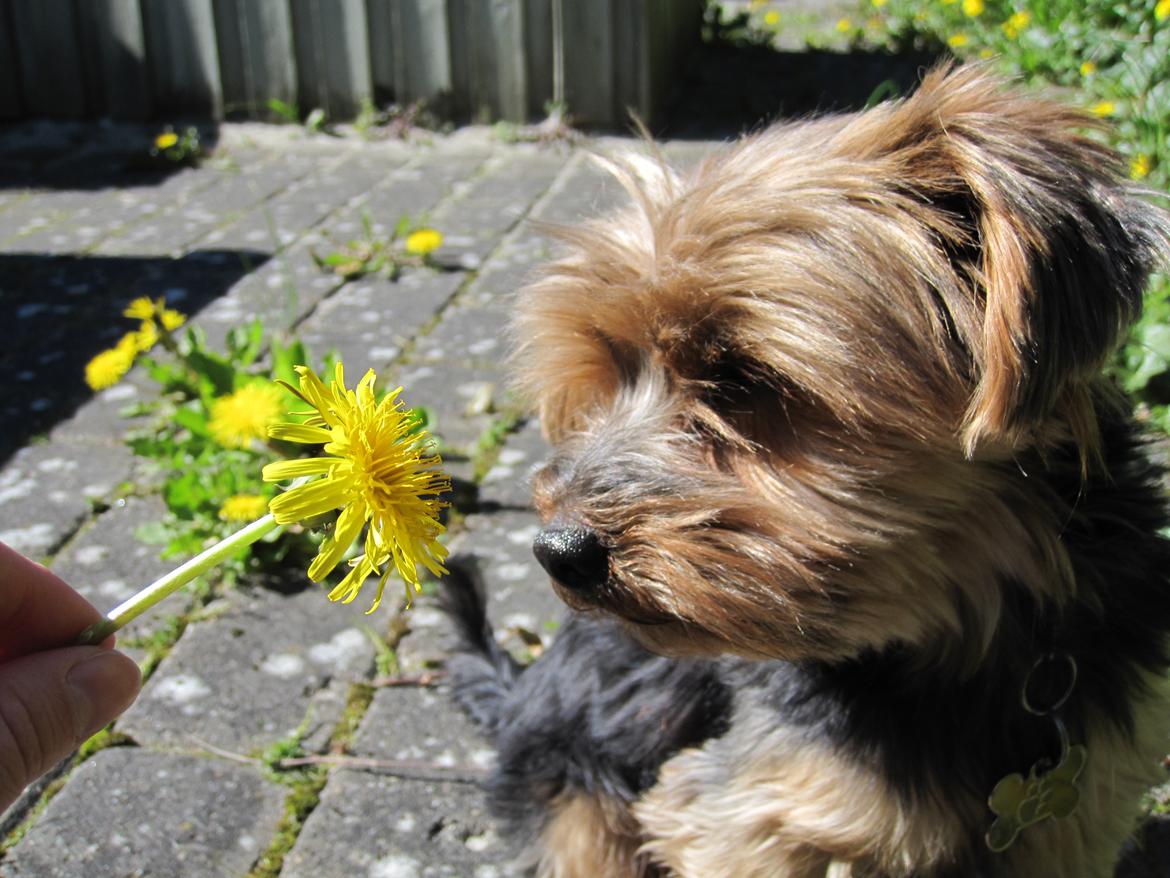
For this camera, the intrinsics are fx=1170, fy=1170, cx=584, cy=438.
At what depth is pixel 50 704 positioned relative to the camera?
1.36m

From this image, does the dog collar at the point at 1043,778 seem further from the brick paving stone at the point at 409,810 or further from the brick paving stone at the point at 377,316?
the brick paving stone at the point at 377,316

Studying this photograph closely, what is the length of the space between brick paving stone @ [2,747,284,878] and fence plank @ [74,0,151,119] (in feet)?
20.5

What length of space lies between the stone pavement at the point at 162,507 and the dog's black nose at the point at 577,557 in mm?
796

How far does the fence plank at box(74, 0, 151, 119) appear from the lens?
25.8ft

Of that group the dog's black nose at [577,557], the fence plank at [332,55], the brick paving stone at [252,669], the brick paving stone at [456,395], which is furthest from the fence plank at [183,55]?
the dog's black nose at [577,557]

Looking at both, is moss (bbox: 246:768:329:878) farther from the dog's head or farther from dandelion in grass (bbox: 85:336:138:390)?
dandelion in grass (bbox: 85:336:138:390)

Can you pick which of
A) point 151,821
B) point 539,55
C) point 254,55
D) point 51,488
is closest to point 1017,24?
point 539,55

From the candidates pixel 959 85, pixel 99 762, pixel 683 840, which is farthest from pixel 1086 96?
pixel 99 762

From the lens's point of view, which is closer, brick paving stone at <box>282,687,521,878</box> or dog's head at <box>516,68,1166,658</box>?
dog's head at <box>516,68,1166,658</box>

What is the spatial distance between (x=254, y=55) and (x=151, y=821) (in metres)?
6.28

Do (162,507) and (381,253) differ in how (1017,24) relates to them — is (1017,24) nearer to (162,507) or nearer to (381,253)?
(381,253)

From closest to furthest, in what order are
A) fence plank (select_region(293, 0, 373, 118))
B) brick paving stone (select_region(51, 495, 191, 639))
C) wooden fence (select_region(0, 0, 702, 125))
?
brick paving stone (select_region(51, 495, 191, 639))
wooden fence (select_region(0, 0, 702, 125))
fence plank (select_region(293, 0, 373, 118))

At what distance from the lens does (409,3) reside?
24.9 ft

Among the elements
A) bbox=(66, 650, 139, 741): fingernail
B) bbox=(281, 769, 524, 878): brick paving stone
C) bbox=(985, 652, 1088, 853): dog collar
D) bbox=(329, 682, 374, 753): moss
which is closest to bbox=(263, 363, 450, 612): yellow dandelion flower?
bbox=(66, 650, 139, 741): fingernail
